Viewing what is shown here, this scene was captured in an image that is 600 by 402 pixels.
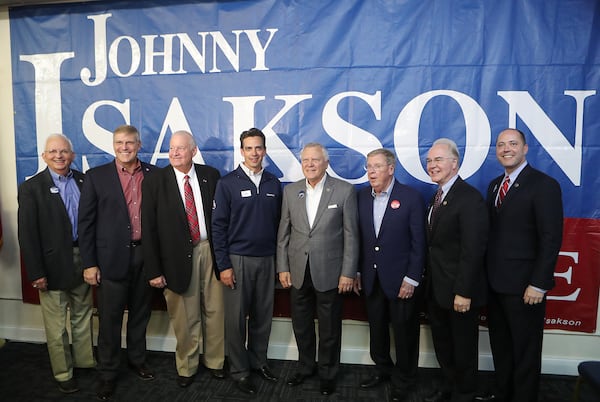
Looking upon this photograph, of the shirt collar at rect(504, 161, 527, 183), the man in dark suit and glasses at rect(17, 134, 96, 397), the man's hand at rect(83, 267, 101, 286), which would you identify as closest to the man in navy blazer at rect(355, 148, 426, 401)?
the shirt collar at rect(504, 161, 527, 183)

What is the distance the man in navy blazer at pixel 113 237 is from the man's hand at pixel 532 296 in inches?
99.4

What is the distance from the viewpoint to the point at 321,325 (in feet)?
8.11

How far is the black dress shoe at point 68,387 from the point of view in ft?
8.20

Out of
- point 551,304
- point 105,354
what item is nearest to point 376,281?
point 551,304

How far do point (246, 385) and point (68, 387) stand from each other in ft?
4.13

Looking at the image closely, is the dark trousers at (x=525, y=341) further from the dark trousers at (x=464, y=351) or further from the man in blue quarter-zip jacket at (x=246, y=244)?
the man in blue quarter-zip jacket at (x=246, y=244)

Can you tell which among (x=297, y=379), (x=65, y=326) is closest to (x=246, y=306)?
(x=297, y=379)

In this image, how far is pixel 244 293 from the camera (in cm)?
251

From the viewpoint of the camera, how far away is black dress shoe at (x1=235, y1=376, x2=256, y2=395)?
2.47 meters

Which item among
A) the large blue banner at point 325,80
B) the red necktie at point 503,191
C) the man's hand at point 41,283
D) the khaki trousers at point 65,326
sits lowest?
the khaki trousers at point 65,326

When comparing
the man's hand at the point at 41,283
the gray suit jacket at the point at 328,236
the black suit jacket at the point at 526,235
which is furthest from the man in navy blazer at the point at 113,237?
the black suit jacket at the point at 526,235

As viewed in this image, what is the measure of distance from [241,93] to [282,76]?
0.36m

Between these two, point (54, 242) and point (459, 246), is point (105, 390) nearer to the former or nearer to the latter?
point (54, 242)

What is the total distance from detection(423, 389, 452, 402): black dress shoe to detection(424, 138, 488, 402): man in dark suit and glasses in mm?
101
